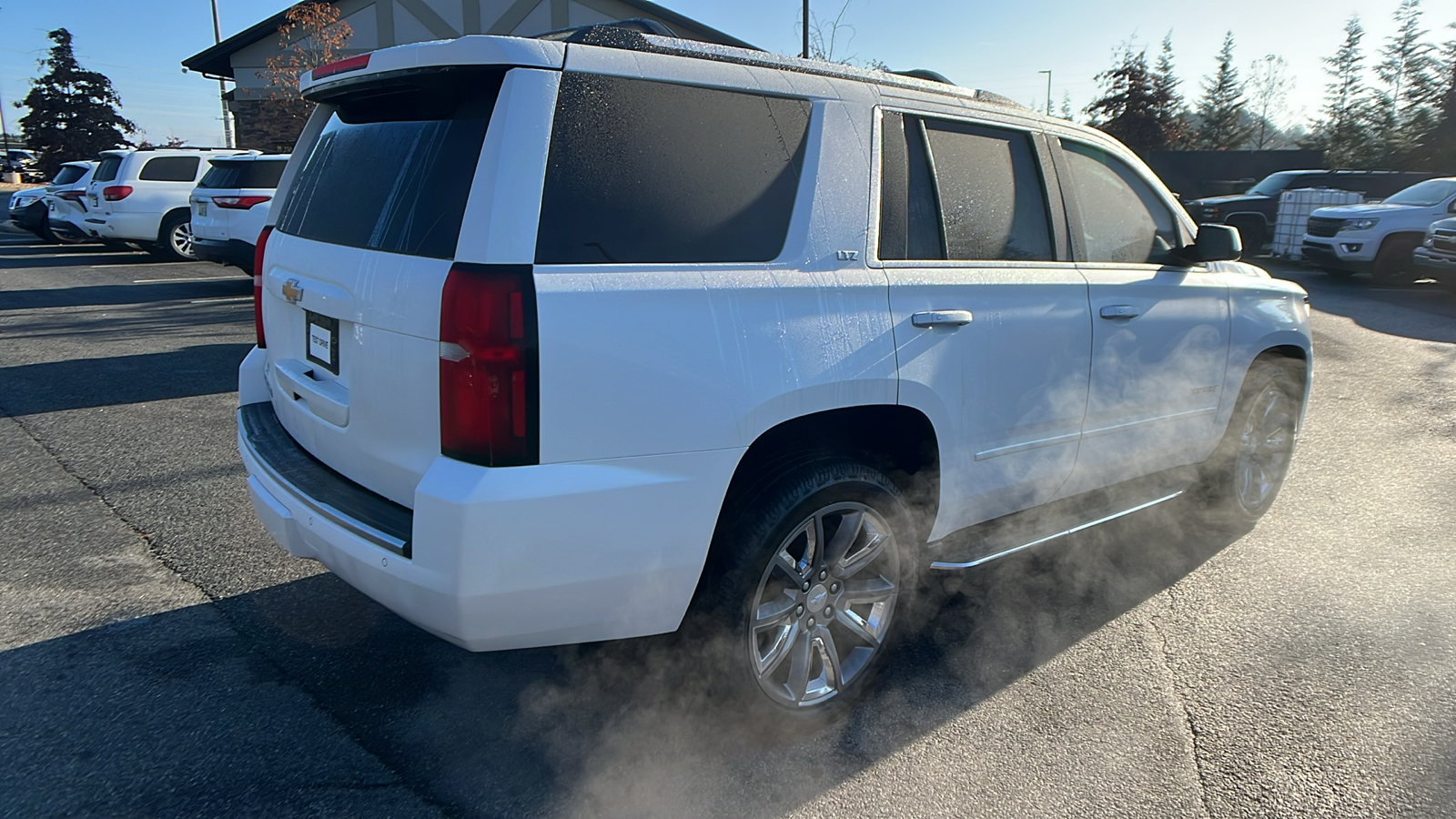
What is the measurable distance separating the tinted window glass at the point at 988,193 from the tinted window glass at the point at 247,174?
11.3 meters

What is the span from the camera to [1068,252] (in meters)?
3.74

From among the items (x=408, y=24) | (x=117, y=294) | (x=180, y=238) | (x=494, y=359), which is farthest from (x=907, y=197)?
(x=408, y=24)

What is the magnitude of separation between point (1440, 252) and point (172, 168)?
1902 centimetres

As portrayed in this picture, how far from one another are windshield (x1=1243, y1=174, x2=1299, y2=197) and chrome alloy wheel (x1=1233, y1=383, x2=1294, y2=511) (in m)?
17.8

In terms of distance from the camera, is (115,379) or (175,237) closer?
(115,379)

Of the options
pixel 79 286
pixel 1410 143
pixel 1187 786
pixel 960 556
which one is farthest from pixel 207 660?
pixel 1410 143

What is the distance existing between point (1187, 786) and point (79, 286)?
14948mm

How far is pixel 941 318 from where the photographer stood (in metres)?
3.11

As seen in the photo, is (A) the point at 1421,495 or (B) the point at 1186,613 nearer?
(B) the point at 1186,613

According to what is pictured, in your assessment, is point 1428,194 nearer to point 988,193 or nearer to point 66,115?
point 988,193

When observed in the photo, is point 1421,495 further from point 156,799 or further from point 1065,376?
point 156,799

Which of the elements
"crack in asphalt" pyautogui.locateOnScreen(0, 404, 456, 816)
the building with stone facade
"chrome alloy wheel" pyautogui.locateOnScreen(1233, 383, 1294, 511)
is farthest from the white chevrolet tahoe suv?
the building with stone facade

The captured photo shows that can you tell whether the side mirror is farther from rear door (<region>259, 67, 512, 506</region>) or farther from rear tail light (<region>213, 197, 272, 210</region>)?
rear tail light (<region>213, 197, 272, 210</region>)

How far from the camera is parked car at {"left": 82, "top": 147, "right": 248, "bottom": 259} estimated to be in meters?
15.9
